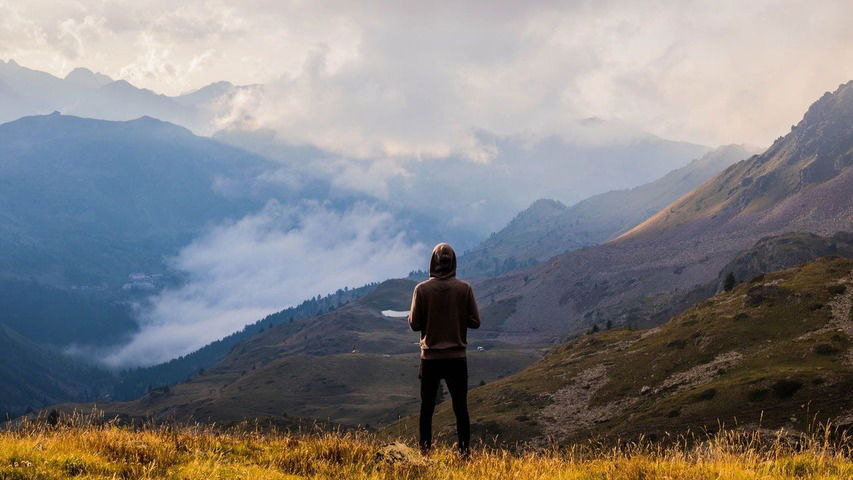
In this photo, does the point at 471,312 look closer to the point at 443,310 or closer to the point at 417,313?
the point at 443,310

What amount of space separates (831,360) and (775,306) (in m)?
22.8

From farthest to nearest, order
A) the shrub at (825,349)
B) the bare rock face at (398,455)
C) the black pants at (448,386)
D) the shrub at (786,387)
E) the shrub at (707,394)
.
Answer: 1. the shrub at (707,394)
2. the shrub at (825,349)
3. the shrub at (786,387)
4. the black pants at (448,386)
5. the bare rock face at (398,455)

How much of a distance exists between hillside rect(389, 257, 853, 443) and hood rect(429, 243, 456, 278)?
36.1 meters

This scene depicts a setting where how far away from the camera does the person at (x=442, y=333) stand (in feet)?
40.6

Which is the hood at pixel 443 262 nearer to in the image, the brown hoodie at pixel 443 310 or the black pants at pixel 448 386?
the brown hoodie at pixel 443 310

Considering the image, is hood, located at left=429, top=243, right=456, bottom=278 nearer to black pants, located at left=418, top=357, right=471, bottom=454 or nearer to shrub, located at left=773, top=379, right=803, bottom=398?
black pants, located at left=418, top=357, right=471, bottom=454

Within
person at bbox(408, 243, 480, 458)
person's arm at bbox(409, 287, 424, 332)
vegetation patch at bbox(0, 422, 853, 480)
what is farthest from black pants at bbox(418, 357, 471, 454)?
person's arm at bbox(409, 287, 424, 332)

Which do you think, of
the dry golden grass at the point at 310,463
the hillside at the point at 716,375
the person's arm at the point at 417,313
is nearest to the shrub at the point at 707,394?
the hillside at the point at 716,375

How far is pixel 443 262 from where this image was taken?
12.6m

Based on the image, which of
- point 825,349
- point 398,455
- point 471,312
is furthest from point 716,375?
point 398,455

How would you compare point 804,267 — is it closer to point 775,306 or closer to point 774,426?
point 775,306

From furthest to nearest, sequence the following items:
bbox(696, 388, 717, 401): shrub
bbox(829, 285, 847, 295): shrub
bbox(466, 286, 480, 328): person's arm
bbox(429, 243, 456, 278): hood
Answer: bbox(829, 285, 847, 295): shrub < bbox(696, 388, 717, 401): shrub < bbox(466, 286, 480, 328): person's arm < bbox(429, 243, 456, 278): hood

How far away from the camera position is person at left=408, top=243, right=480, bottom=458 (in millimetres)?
12375

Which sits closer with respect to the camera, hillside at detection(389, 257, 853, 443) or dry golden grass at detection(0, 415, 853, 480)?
dry golden grass at detection(0, 415, 853, 480)
